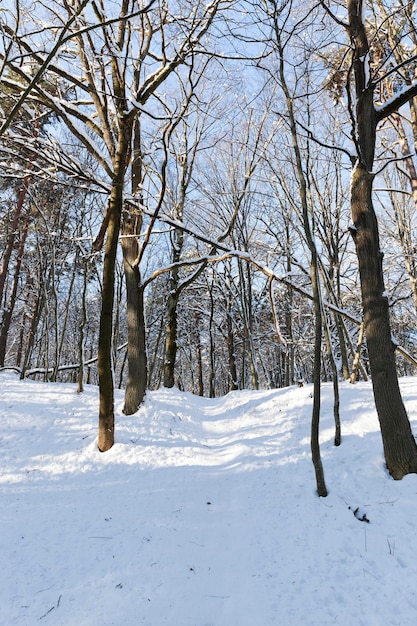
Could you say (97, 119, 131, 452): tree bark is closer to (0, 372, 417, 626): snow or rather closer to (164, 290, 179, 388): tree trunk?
(0, 372, 417, 626): snow

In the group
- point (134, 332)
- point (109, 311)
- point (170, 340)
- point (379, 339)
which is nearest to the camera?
point (379, 339)

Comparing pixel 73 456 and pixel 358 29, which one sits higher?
pixel 358 29

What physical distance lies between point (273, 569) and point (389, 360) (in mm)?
2561

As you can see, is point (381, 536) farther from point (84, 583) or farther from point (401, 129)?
point (401, 129)

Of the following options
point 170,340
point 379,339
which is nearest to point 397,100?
point 379,339

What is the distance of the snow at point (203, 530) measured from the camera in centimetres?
242

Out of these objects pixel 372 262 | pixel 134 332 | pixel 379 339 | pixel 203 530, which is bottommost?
pixel 203 530

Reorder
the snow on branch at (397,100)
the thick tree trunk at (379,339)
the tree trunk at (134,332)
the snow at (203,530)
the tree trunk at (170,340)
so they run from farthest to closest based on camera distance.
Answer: the tree trunk at (170,340), the tree trunk at (134,332), the snow on branch at (397,100), the thick tree trunk at (379,339), the snow at (203,530)

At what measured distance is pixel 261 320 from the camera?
19531mm

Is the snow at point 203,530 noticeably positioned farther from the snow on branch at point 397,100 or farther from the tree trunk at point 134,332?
the snow on branch at point 397,100

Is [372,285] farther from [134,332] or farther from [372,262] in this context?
[134,332]

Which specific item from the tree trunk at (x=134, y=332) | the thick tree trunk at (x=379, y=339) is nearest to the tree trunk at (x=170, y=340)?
the tree trunk at (x=134, y=332)

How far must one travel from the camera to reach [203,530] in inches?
138

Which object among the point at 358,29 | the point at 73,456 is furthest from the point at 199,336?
the point at 358,29
